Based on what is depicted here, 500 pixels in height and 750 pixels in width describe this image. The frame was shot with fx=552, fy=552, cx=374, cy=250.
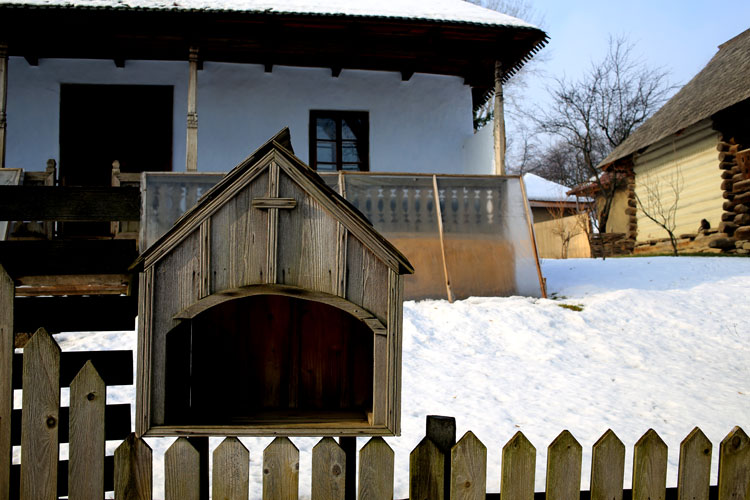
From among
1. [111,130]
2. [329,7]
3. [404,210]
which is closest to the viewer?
[404,210]

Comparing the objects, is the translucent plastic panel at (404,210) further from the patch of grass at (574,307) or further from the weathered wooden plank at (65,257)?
the weathered wooden plank at (65,257)

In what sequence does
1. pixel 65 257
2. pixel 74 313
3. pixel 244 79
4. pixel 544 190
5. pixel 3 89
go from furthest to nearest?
1. pixel 544 190
2. pixel 244 79
3. pixel 3 89
4. pixel 65 257
5. pixel 74 313

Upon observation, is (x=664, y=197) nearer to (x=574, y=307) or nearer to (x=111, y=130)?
(x=574, y=307)

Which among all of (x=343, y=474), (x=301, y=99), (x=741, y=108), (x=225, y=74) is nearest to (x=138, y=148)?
(x=225, y=74)

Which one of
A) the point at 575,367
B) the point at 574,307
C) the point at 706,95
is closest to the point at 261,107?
the point at 574,307

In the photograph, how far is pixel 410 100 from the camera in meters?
10.9

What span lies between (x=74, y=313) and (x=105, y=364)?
0.32m

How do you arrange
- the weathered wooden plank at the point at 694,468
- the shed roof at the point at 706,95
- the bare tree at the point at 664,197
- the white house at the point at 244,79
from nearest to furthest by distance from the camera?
the weathered wooden plank at the point at 694,468, the white house at the point at 244,79, the shed roof at the point at 706,95, the bare tree at the point at 664,197

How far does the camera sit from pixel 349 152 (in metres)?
10.8

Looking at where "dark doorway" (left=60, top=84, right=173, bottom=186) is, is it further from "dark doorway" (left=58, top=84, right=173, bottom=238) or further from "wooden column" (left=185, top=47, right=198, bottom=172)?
"wooden column" (left=185, top=47, right=198, bottom=172)

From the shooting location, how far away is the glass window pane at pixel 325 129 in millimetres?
10680

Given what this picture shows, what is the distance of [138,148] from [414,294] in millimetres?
6083

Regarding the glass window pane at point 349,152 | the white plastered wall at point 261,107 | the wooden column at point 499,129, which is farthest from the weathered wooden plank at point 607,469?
the glass window pane at point 349,152

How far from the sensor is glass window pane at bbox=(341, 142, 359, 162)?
10766 millimetres
